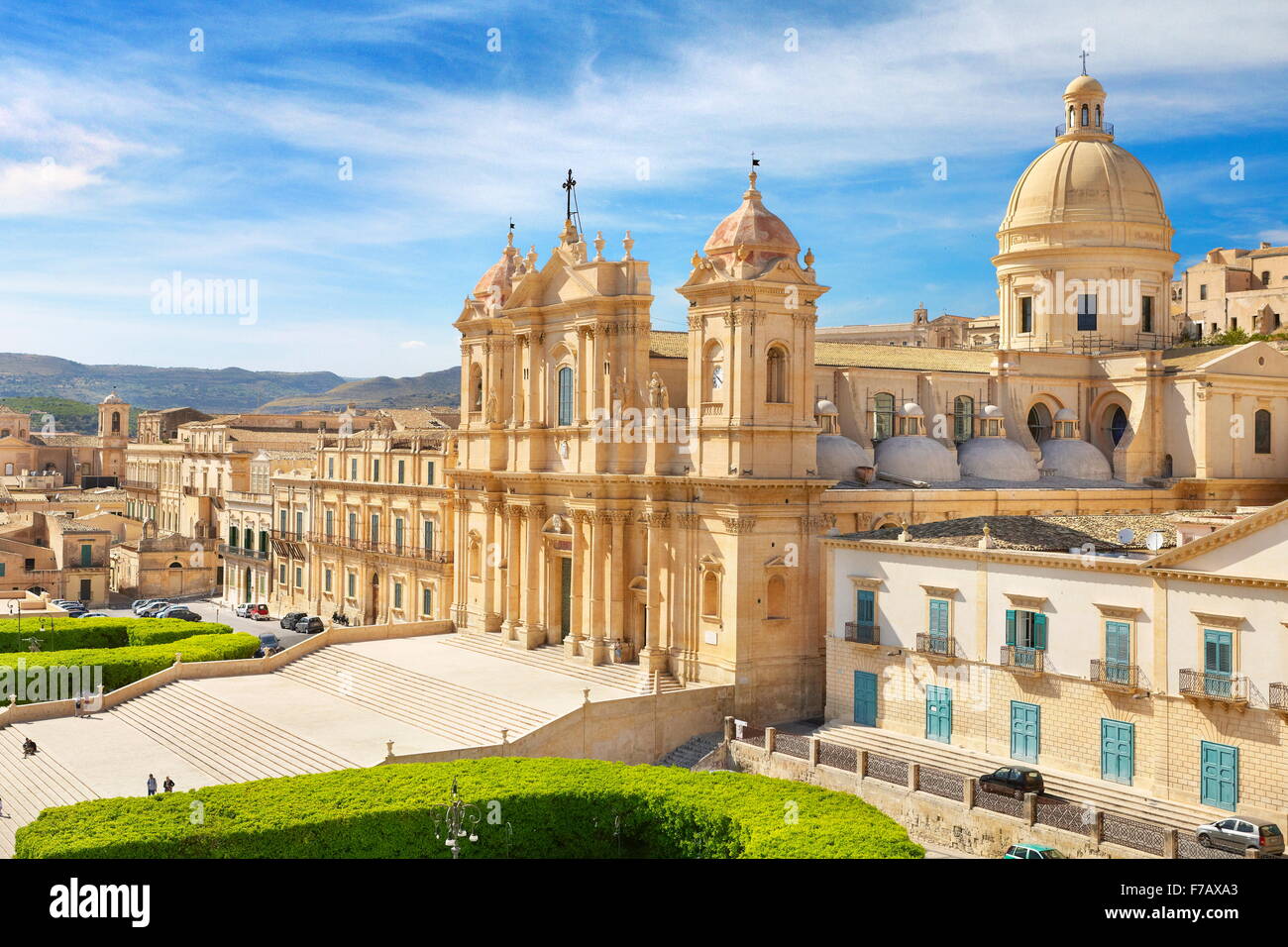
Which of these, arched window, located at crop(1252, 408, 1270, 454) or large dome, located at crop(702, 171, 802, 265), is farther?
arched window, located at crop(1252, 408, 1270, 454)

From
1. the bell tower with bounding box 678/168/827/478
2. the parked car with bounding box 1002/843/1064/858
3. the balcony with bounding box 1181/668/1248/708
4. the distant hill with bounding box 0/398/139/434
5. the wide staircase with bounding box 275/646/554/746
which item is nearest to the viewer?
the parked car with bounding box 1002/843/1064/858

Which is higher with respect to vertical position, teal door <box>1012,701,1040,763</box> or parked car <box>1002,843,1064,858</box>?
teal door <box>1012,701,1040,763</box>

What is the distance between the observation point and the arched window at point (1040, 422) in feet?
171

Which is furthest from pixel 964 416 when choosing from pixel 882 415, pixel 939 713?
pixel 939 713

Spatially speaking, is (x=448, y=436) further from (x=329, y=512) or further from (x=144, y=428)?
(x=144, y=428)

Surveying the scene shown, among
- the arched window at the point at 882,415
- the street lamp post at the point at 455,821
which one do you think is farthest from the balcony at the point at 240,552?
the street lamp post at the point at 455,821

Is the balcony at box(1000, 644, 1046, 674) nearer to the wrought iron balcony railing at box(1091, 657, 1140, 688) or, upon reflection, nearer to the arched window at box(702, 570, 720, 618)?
the wrought iron balcony railing at box(1091, 657, 1140, 688)

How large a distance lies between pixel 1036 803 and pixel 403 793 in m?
13.8

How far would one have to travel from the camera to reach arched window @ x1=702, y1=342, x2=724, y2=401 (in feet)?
132

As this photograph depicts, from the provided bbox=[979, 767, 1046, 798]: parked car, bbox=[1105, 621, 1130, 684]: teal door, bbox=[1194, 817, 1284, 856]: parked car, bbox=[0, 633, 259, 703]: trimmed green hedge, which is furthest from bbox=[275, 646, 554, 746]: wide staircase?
bbox=[1194, 817, 1284, 856]: parked car

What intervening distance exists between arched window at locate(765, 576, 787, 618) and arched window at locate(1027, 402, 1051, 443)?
18.0 meters

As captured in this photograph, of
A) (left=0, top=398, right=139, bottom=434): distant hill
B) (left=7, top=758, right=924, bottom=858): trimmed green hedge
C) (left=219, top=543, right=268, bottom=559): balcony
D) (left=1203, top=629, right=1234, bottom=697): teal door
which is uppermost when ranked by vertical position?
(left=0, top=398, right=139, bottom=434): distant hill

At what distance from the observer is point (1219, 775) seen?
27500 millimetres
